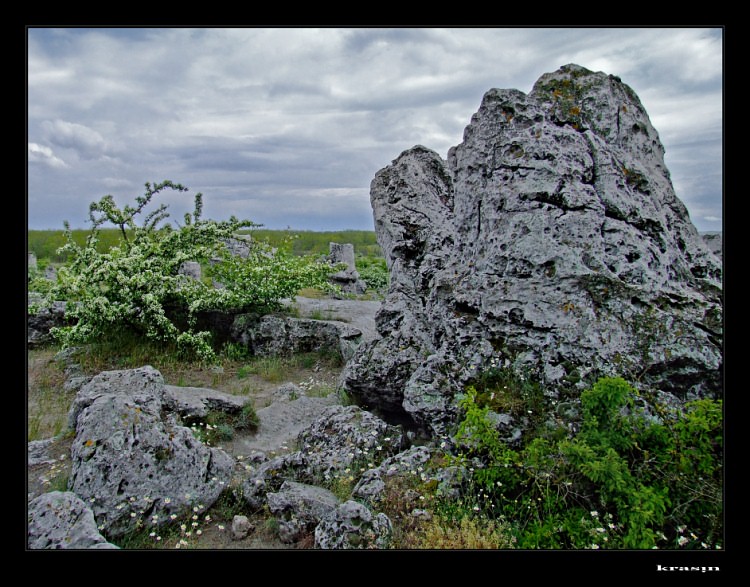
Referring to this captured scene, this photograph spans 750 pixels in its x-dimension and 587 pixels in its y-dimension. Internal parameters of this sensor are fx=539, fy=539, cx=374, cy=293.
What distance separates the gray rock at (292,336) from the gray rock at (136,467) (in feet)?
21.7

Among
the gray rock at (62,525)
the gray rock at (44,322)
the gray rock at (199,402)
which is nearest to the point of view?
the gray rock at (62,525)

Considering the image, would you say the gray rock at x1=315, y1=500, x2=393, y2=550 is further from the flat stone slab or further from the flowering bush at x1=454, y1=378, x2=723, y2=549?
the flat stone slab

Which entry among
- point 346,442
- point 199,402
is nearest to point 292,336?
point 199,402

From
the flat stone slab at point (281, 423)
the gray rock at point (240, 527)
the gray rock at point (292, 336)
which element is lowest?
the gray rock at point (240, 527)

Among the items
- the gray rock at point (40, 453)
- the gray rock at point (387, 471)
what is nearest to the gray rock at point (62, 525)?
the gray rock at point (40, 453)

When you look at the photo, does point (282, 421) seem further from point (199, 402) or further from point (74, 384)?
point (74, 384)

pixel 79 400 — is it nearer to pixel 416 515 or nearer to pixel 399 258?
pixel 416 515

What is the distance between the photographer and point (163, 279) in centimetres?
1223

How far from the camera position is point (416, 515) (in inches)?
197

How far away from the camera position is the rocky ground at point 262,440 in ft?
17.5

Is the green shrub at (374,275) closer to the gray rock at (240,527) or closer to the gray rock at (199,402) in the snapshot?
the gray rock at (199,402)

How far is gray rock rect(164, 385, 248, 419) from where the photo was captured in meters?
7.79

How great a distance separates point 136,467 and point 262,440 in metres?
2.70
